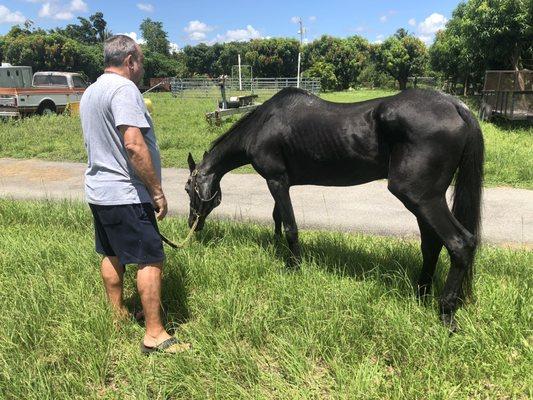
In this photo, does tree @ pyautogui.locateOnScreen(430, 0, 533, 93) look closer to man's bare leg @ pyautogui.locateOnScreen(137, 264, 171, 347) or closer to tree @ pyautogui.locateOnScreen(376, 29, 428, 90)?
man's bare leg @ pyautogui.locateOnScreen(137, 264, 171, 347)

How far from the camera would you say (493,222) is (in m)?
5.82

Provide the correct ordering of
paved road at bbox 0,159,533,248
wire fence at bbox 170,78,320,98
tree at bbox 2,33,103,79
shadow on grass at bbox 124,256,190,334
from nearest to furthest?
shadow on grass at bbox 124,256,190,334
paved road at bbox 0,159,533,248
wire fence at bbox 170,78,320,98
tree at bbox 2,33,103,79

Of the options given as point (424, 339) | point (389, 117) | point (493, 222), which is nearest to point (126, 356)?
point (424, 339)

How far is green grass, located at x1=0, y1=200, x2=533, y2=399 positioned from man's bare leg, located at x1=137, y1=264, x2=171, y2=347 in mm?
154

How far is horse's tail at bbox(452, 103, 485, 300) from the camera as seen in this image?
2.96 metres

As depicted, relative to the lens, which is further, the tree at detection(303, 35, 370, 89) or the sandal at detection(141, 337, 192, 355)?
the tree at detection(303, 35, 370, 89)

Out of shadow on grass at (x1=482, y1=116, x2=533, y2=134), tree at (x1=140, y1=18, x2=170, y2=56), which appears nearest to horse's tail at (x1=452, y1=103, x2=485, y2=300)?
shadow on grass at (x1=482, y1=116, x2=533, y2=134)

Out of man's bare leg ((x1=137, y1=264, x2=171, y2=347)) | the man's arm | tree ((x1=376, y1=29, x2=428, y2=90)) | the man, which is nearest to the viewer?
the man's arm

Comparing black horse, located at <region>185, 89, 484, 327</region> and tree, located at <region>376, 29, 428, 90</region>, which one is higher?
tree, located at <region>376, 29, 428, 90</region>

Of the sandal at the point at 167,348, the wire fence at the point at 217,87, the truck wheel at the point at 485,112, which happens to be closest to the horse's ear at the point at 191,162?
the sandal at the point at 167,348

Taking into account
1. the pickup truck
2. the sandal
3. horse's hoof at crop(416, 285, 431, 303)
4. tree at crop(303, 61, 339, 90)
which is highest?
tree at crop(303, 61, 339, 90)

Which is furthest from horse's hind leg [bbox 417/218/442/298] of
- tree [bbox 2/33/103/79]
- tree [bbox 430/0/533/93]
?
tree [bbox 2/33/103/79]

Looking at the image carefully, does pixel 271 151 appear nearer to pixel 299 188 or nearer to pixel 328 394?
pixel 328 394

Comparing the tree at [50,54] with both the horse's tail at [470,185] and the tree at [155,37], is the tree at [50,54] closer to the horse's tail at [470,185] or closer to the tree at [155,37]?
the tree at [155,37]
